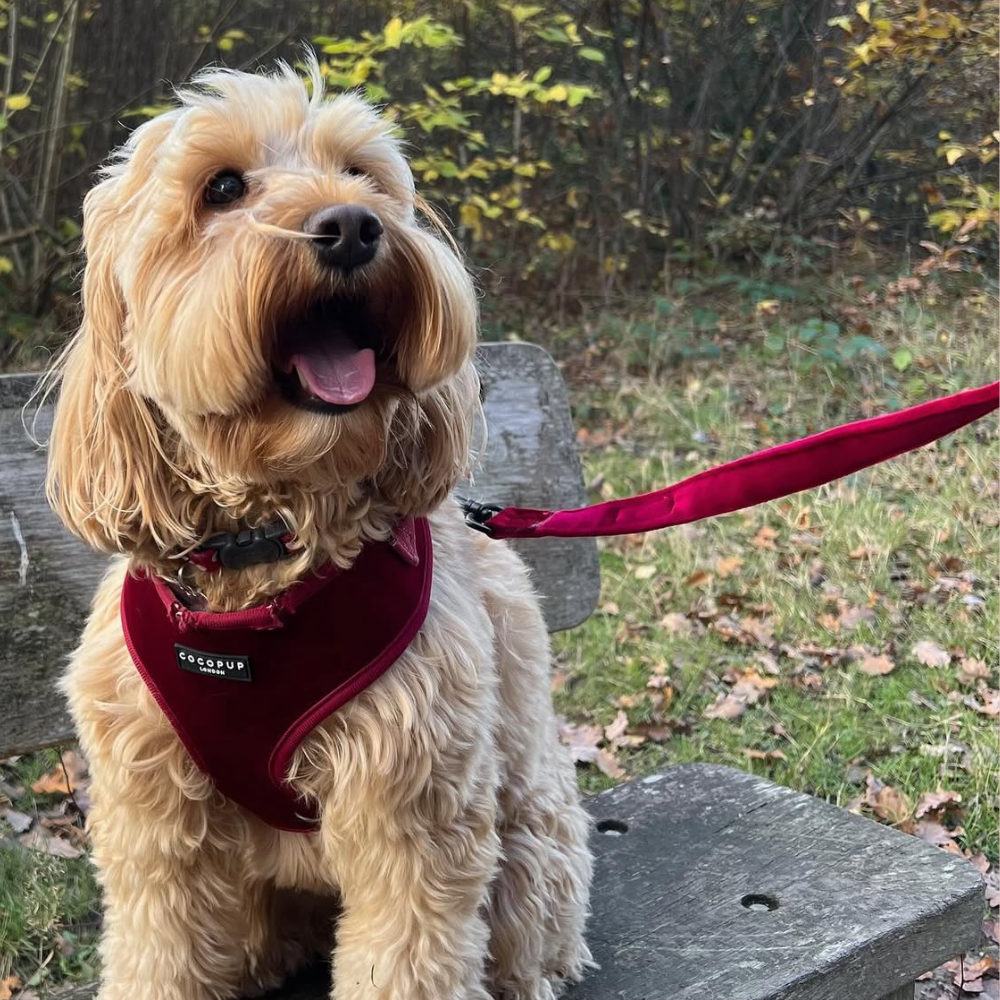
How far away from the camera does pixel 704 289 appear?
942 centimetres

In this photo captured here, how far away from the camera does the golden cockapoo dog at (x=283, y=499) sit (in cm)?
166

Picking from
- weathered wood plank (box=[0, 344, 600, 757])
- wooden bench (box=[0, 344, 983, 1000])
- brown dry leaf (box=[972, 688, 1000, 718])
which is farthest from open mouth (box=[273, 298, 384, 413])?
brown dry leaf (box=[972, 688, 1000, 718])

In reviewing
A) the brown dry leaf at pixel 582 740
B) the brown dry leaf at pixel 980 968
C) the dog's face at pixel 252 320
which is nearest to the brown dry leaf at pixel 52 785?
the brown dry leaf at pixel 582 740

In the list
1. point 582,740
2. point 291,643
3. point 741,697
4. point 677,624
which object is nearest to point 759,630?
point 677,624

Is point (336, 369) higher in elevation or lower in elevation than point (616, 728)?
higher

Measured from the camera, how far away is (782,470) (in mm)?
1871

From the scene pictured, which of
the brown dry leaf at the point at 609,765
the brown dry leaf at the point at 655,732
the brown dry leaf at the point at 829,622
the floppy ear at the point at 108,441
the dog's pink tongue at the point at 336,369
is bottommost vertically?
the brown dry leaf at the point at 609,765

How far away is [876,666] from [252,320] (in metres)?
3.82

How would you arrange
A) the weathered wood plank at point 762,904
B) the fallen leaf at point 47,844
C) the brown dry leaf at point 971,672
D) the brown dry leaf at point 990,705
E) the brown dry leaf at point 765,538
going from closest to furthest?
the weathered wood plank at point 762,904
the fallen leaf at point 47,844
the brown dry leaf at point 990,705
the brown dry leaf at point 971,672
the brown dry leaf at point 765,538

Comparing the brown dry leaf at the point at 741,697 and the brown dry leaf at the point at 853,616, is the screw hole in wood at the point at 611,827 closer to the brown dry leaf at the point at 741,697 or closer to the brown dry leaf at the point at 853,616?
the brown dry leaf at the point at 741,697

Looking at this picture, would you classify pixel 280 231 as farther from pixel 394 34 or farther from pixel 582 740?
pixel 394 34

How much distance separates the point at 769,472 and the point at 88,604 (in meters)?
1.64

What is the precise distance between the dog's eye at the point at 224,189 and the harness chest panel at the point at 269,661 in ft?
2.04

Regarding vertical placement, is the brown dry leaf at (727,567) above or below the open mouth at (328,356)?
below
